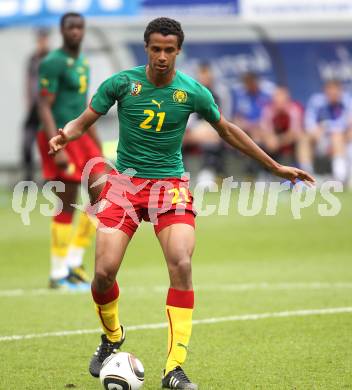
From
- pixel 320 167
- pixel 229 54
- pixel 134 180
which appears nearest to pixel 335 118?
pixel 320 167

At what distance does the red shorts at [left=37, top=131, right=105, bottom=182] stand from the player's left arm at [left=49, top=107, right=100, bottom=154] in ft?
14.0

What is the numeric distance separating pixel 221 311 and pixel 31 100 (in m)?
13.6

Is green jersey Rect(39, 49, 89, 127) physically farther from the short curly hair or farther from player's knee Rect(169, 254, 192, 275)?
player's knee Rect(169, 254, 192, 275)

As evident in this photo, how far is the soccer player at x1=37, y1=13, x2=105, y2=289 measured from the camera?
1195 cm

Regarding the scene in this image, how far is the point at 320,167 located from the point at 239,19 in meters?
3.79

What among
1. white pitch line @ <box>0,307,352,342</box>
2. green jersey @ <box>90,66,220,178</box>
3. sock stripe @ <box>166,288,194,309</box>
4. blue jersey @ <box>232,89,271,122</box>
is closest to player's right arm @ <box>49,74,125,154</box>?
green jersey @ <box>90,66,220,178</box>

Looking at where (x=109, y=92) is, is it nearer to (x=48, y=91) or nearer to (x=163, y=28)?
(x=163, y=28)

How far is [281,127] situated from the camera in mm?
25109

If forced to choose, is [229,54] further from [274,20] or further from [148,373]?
[148,373]

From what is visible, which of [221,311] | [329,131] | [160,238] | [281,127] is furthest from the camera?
[329,131]

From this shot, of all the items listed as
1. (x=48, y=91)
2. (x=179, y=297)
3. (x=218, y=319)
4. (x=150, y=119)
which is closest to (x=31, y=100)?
(x=48, y=91)

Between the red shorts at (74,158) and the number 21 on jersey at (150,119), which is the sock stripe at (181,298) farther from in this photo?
the red shorts at (74,158)

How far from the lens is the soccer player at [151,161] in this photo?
7.57m

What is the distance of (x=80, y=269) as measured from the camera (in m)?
12.4
